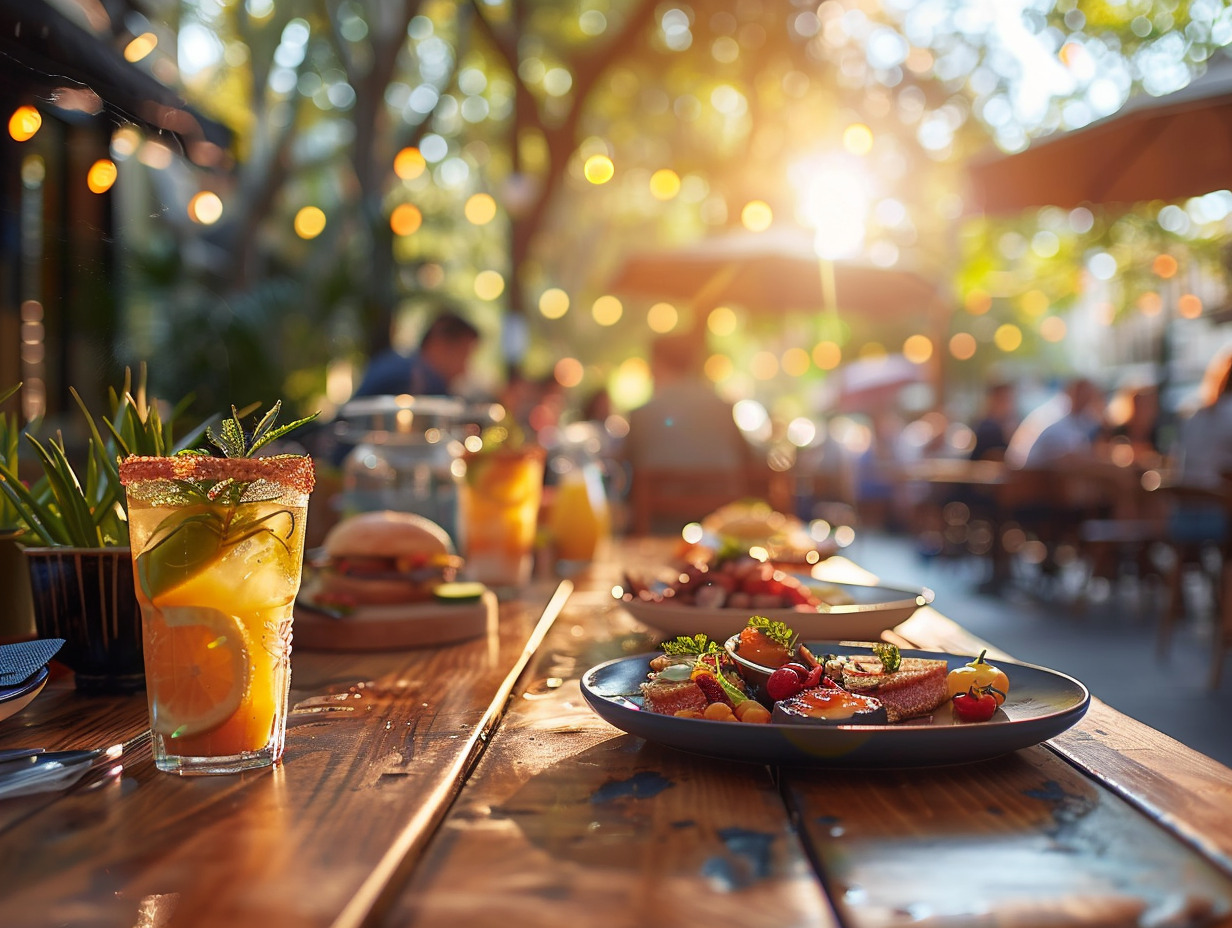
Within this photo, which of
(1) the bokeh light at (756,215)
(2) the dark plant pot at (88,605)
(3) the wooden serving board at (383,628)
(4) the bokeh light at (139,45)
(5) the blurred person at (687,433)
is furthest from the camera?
(1) the bokeh light at (756,215)

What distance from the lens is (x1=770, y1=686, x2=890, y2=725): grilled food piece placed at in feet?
3.26

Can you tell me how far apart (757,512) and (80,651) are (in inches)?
82.8

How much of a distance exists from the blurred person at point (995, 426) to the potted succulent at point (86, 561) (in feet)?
35.5

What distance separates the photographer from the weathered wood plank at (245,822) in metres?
0.72

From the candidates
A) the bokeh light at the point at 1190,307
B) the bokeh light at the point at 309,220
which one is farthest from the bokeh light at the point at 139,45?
the bokeh light at the point at 1190,307

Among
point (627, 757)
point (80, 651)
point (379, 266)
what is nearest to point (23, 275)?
point (379, 266)

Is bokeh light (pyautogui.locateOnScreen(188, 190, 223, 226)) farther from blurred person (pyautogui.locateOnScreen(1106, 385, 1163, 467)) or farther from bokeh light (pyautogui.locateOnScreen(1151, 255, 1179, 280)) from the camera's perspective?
bokeh light (pyautogui.locateOnScreen(1151, 255, 1179, 280))

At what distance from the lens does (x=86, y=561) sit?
1.37m

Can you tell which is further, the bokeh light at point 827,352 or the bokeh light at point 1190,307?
the bokeh light at point 827,352

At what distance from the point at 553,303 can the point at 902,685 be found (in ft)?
75.8

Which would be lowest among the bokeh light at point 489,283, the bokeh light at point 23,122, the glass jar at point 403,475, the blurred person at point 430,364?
the glass jar at point 403,475

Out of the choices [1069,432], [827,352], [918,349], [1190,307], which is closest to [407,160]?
[1069,432]

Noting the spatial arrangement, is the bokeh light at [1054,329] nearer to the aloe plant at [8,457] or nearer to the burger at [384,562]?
the burger at [384,562]

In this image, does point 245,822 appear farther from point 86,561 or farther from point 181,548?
point 86,561
